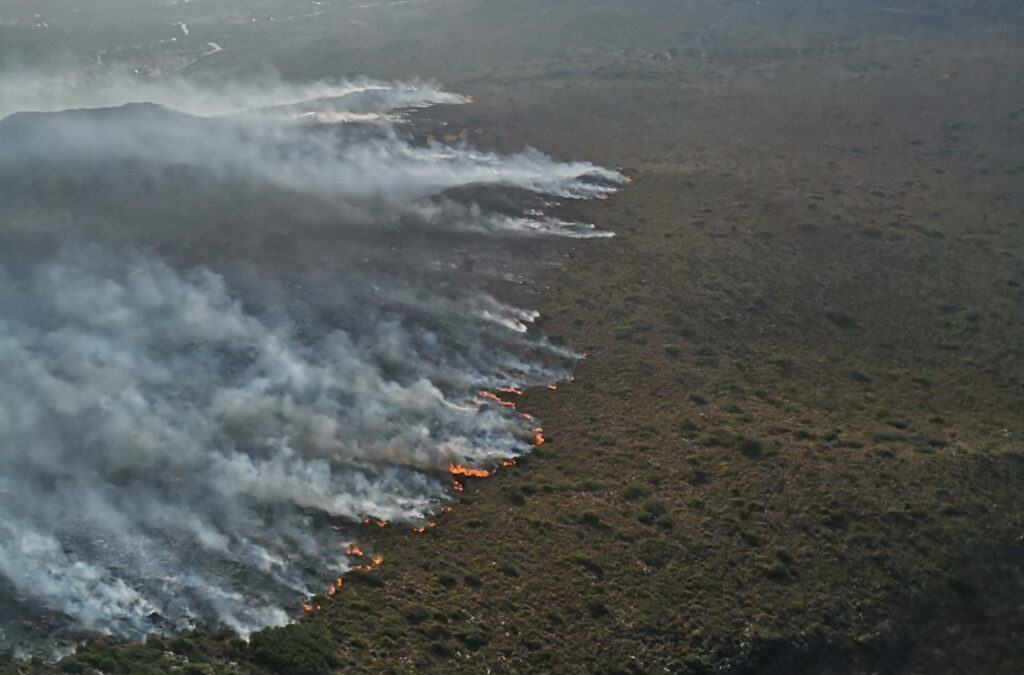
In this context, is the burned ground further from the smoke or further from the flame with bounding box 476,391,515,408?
the smoke

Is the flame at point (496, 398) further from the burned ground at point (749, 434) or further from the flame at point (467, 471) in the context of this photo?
the flame at point (467, 471)

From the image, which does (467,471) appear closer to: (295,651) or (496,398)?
(496,398)

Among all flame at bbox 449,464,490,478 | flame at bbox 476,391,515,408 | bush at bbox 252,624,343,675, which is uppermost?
flame at bbox 476,391,515,408

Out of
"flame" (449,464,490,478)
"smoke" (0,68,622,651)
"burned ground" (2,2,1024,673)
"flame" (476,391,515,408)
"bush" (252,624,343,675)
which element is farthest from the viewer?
"flame" (476,391,515,408)

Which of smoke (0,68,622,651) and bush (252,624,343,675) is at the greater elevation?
smoke (0,68,622,651)

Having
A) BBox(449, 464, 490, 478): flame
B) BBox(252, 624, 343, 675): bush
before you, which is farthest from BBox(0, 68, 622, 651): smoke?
BBox(252, 624, 343, 675): bush

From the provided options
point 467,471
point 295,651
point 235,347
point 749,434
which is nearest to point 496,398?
point 467,471
